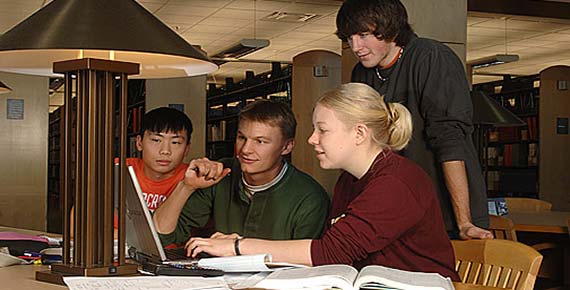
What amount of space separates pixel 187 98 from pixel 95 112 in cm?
567

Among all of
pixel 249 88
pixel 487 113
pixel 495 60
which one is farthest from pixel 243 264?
pixel 495 60

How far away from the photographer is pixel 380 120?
2.01 meters

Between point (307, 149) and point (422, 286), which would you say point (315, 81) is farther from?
point (422, 286)

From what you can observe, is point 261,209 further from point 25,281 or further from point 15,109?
point 15,109

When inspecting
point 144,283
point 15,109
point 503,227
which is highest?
point 15,109

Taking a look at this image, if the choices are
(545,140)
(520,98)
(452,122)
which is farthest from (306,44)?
(452,122)

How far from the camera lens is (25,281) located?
160 cm

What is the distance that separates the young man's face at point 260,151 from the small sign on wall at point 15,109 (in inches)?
249

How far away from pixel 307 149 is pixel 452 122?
4763 millimetres

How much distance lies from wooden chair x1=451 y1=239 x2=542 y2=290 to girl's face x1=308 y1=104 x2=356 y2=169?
14.0 inches

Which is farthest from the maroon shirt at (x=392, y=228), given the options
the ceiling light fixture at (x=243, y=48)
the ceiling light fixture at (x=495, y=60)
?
the ceiling light fixture at (x=495, y=60)

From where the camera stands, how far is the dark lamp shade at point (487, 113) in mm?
5438

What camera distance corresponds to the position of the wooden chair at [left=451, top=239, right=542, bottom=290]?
5.71ft

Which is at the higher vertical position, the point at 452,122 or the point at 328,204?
the point at 452,122
